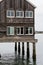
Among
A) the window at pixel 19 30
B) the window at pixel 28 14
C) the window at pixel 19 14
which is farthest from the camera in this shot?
the window at pixel 28 14

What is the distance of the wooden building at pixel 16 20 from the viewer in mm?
51062

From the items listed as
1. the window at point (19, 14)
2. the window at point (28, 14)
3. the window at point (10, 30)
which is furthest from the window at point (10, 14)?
the window at point (28, 14)

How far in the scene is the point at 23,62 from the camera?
167 feet

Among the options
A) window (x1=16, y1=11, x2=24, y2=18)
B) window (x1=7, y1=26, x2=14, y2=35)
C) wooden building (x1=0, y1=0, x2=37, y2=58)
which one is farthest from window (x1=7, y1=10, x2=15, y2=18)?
window (x1=7, y1=26, x2=14, y2=35)

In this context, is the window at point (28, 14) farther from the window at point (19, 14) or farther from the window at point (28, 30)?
the window at point (28, 30)

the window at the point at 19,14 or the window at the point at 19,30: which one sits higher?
the window at the point at 19,14

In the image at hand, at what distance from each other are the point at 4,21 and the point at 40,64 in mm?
8121

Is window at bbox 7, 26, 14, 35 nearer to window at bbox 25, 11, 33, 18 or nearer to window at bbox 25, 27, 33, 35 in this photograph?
window at bbox 25, 27, 33, 35

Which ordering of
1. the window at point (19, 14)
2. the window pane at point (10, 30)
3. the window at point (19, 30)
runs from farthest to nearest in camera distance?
1. the window at point (19, 14)
2. the window at point (19, 30)
3. the window pane at point (10, 30)

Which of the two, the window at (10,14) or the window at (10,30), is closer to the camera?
the window at (10,30)

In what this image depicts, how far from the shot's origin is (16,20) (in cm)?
5153

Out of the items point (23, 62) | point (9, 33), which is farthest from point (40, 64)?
point (9, 33)

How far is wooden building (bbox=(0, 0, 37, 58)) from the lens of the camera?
51.1 metres

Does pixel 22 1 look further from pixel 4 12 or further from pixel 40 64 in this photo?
pixel 40 64
